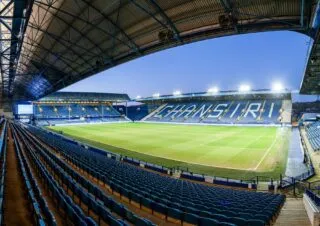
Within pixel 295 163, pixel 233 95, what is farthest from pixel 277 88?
pixel 295 163

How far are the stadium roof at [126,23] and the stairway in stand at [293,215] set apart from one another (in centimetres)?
718

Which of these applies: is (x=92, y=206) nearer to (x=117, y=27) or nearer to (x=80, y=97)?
(x=117, y=27)

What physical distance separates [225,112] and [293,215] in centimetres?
5750

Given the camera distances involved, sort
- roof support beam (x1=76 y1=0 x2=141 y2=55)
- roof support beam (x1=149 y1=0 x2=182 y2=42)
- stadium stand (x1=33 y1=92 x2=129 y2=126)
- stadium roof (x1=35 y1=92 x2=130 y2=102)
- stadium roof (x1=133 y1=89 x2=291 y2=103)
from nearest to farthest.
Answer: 1. roof support beam (x1=149 y1=0 x2=182 y2=42)
2. roof support beam (x1=76 y1=0 x2=141 y2=55)
3. stadium roof (x1=133 y1=89 x2=291 y2=103)
4. stadium stand (x1=33 y1=92 x2=129 y2=126)
5. stadium roof (x1=35 y1=92 x2=130 y2=102)

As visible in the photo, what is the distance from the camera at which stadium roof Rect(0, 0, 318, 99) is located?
11.3 metres

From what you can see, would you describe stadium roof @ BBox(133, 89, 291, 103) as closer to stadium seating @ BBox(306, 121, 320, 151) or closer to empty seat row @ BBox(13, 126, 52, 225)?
stadium seating @ BBox(306, 121, 320, 151)

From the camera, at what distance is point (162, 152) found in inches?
1035

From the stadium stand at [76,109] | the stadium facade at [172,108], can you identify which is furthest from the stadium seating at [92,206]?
the stadium stand at [76,109]

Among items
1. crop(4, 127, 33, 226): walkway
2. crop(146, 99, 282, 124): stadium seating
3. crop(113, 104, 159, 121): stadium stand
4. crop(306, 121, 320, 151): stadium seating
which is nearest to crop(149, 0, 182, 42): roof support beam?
crop(4, 127, 33, 226): walkway

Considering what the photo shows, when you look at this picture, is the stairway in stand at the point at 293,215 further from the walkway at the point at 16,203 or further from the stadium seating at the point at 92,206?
the walkway at the point at 16,203

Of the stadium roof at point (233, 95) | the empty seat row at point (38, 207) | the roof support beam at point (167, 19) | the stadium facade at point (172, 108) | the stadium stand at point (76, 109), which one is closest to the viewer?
the empty seat row at point (38, 207)

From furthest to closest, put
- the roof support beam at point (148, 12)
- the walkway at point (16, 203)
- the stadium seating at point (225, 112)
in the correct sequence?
1. the stadium seating at point (225, 112)
2. the roof support beam at point (148, 12)
3. the walkway at point (16, 203)

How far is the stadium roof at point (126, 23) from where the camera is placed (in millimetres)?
11266

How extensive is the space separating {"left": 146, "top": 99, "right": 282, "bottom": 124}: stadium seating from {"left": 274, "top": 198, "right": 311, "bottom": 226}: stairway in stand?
47.0 m
